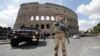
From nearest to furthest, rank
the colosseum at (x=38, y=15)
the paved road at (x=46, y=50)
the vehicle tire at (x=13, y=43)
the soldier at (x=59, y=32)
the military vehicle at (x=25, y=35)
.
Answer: the soldier at (x=59, y=32) → the paved road at (x=46, y=50) → the military vehicle at (x=25, y=35) → the vehicle tire at (x=13, y=43) → the colosseum at (x=38, y=15)

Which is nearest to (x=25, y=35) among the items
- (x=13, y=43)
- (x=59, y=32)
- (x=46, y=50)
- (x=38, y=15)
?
(x=13, y=43)

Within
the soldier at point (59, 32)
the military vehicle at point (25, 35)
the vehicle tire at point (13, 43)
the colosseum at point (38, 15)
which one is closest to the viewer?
the soldier at point (59, 32)

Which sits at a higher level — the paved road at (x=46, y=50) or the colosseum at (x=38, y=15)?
the colosseum at (x=38, y=15)

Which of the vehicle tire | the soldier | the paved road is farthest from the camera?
the vehicle tire

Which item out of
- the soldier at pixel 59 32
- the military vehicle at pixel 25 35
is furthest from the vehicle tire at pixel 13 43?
the soldier at pixel 59 32

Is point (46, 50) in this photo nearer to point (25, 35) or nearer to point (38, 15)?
point (25, 35)

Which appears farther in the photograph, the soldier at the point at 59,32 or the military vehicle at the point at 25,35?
the military vehicle at the point at 25,35

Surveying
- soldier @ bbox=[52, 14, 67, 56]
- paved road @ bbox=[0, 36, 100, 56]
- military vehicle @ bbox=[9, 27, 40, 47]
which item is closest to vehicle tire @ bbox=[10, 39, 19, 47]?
military vehicle @ bbox=[9, 27, 40, 47]

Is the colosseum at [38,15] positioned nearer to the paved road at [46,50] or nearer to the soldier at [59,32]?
the paved road at [46,50]

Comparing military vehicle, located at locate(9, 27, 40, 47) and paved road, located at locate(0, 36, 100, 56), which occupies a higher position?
military vehicle, located at locate(9, 27, 40, 47)

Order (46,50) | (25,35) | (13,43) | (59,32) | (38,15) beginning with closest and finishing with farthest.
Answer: (59,32)
(46,50)
(25,35)
(13,43)
(38,15)

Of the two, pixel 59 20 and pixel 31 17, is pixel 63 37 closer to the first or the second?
pixel 59 20

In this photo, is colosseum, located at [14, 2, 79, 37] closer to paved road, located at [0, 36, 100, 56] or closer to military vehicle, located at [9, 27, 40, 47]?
military vehicle, located at [9, 27, 40, 47]

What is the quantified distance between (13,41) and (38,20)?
7098 centimetres
